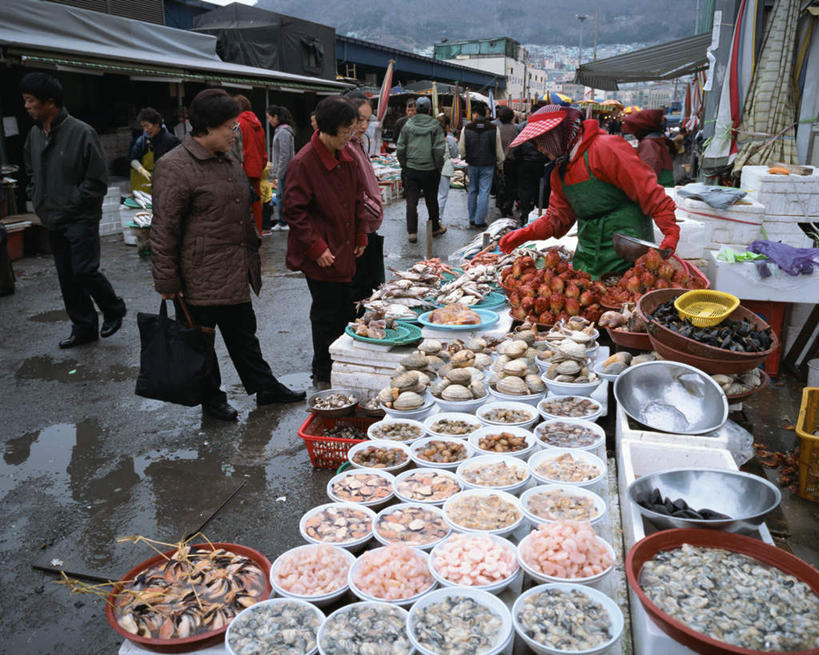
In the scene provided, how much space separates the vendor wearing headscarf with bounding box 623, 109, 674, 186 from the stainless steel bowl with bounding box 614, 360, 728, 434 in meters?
5.57

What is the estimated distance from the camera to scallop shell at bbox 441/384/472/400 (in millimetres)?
3311

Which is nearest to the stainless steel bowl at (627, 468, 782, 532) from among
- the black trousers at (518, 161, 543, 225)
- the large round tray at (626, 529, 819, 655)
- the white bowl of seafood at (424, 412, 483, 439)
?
the large round tray at (626, 529, 819, 655)

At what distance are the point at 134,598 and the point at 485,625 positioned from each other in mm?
1140

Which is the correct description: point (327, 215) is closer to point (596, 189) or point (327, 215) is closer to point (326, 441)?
point (326, 441)

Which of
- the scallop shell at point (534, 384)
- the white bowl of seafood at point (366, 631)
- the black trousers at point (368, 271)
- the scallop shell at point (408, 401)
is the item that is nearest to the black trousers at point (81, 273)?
the black trousers at point (368, 271)

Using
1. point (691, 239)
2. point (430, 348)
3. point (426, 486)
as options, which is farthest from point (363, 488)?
point (691, 239)

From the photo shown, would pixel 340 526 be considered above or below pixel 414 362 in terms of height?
below

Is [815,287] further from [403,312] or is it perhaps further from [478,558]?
[478,558]

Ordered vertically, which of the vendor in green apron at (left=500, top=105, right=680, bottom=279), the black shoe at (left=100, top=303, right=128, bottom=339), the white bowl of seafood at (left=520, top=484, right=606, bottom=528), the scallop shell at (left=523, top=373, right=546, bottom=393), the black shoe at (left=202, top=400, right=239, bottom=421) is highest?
the vendor in green apron at (left=500, top=105, right=680, bottom=279)

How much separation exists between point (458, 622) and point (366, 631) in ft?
0.88

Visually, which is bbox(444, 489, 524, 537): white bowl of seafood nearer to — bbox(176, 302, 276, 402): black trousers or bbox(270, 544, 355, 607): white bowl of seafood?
bbox(270, 544, 355, 607): white bowl of seafood

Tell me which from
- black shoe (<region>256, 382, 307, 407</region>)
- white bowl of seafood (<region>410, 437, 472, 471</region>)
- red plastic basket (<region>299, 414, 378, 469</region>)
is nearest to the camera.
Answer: white bowl of seafood (<region>410, 437, 472, 471</region>)

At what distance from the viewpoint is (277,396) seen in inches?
191

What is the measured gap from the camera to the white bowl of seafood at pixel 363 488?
2498mm
